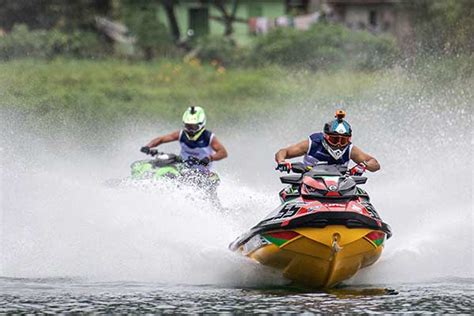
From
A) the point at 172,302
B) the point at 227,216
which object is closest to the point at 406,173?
the point at 227,216

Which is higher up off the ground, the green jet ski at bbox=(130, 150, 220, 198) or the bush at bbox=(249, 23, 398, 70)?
the bush at bbox=(249, 23, 398, 70)

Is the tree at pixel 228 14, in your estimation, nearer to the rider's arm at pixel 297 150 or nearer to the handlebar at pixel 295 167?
the rider's arm at pixel 297 150

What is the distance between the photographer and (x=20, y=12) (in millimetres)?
42000

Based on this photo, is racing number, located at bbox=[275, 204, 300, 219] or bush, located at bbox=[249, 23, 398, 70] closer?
racing number, located at bbox=[275, 204, 300, 219]

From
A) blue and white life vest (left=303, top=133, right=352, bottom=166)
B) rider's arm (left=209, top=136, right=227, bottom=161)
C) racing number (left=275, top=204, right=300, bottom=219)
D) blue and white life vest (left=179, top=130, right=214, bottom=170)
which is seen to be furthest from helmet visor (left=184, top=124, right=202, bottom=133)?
racing number (left=275, top=204, right=300, bottom=219)

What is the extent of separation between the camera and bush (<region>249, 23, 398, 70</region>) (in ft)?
123

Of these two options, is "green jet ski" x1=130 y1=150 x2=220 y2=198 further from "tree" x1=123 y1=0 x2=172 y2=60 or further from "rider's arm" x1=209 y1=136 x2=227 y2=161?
"tree" x1=123 y1=0 x2=172 y2=60

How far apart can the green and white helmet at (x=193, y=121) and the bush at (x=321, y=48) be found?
17843 millimetres

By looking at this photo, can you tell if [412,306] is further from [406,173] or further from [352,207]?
[406,173]

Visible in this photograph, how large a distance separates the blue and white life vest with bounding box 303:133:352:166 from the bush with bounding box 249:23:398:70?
2120cm

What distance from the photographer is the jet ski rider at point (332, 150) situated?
15.3m

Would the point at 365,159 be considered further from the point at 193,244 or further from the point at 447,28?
the point at 447,28

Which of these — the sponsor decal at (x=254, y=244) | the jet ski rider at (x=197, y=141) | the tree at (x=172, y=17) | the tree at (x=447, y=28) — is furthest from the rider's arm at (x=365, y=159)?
the tree at (x=172, y=17)

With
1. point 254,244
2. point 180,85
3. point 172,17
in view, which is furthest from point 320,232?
point 172,17
